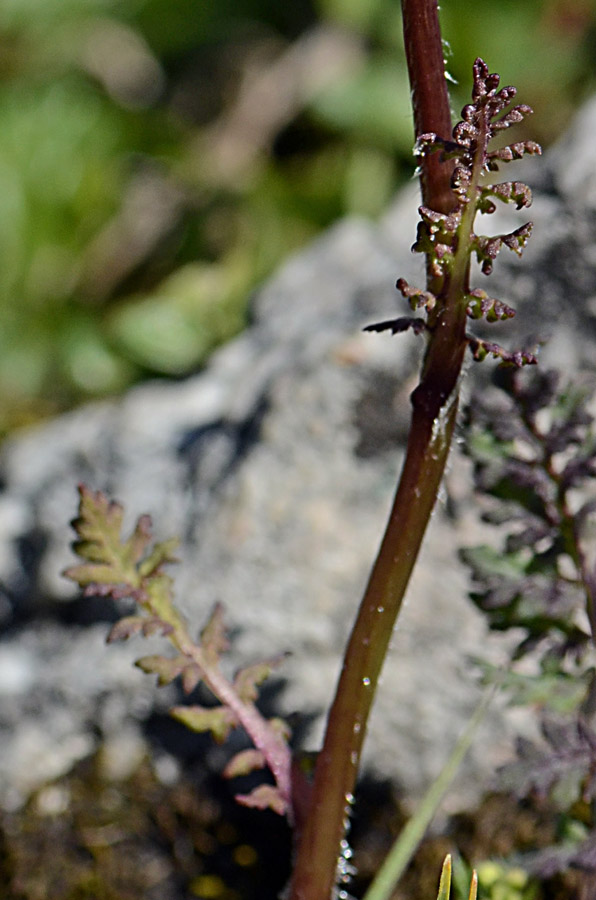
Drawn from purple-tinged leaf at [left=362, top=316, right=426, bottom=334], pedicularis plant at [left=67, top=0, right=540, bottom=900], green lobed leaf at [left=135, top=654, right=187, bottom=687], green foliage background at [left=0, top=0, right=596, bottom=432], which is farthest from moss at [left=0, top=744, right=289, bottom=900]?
green foliage background at [left=0, top=0, right=596, bottom=432]

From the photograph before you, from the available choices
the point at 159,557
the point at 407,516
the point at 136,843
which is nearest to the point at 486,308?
the point at 407,516

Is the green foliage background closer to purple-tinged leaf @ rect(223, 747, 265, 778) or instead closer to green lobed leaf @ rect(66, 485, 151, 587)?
green lobed leaf @ rect(66, 485, 151, 587)

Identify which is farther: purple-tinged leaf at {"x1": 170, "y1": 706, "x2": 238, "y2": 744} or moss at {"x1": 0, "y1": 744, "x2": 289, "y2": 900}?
moss at {"x1": 0, "y1": 744, "x2": 289, "y2": 900}

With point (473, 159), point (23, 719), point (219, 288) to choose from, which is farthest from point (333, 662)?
point (219, 288)

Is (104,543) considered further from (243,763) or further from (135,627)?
(243,763)

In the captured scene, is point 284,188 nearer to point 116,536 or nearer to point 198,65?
point 198,65
